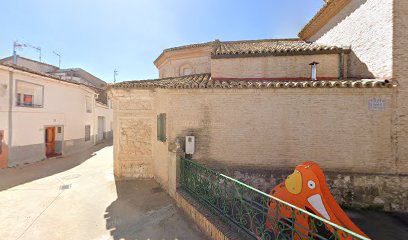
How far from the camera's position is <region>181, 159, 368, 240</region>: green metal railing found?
11.0 feet

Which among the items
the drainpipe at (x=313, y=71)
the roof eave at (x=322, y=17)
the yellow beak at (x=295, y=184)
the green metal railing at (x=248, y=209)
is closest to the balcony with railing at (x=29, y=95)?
the green metal railing at (x=248, y=209)

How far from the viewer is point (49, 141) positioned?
1373 centimetres

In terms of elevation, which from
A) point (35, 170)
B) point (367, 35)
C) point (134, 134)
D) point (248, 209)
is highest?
point (367, 35)

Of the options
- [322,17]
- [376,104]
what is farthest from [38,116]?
[322,17]

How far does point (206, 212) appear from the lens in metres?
4.81

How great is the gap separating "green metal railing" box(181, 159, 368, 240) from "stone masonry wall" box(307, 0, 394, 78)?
634 cm

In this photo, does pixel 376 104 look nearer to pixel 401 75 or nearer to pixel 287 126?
pixel 401 75

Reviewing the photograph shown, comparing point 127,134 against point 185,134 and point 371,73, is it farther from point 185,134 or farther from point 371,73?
point 371,73

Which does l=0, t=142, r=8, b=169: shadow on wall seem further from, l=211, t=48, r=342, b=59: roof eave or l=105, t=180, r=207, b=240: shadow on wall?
l=211, t=48, r=342, b=59: roof eave

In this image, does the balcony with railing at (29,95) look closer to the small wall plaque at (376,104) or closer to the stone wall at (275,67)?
the stone wall at (275,67)

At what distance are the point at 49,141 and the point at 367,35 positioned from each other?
740 inches

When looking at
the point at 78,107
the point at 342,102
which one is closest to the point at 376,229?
the point at 342,102

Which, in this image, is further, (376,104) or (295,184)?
(376,104)

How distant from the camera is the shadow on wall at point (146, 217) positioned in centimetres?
475
